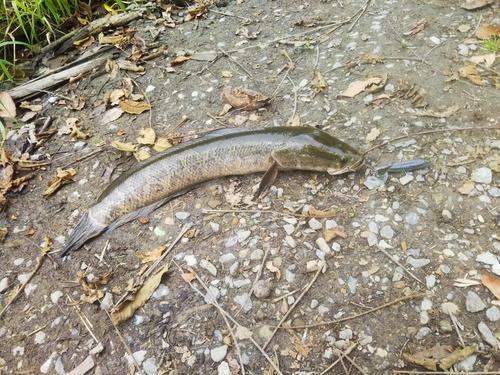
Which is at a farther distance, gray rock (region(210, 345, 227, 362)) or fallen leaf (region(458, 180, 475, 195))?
fallen leaf (region(458, 180, 475, 195))

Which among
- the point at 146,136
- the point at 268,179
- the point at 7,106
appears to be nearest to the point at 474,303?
the point at 268,179

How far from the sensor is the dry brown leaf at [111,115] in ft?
14.9

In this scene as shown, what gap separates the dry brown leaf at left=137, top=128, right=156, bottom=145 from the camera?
4.12m

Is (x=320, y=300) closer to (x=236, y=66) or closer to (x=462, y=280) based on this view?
Answer: (x=462, y=280)

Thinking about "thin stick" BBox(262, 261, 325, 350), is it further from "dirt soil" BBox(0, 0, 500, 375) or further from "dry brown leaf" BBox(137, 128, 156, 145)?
"dry brown leaf" BBox(137, 128, 156, 145)

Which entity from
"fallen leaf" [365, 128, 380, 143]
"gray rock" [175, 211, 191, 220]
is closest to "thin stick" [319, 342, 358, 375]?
"gray rock" [175, 211, 191, 220]

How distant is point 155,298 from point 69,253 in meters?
0.97

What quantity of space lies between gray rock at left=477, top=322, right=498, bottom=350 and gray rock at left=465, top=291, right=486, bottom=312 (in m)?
0.10

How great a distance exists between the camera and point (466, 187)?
3.16 metres

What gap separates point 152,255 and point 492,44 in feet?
12.9

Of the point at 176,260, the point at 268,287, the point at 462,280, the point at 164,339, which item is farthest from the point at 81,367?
the point at 462,280

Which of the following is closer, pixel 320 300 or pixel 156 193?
pixel 320 300

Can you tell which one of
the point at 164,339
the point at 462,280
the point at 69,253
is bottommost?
the point at 462,280

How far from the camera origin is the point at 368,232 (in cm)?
305
